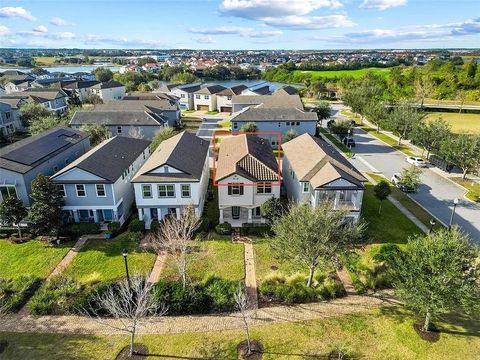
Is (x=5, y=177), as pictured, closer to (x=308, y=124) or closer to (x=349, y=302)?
(x=349, y=302)

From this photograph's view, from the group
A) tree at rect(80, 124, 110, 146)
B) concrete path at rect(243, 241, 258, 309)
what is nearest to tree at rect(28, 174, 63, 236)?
concrete path at rect(243, 241, 258, 309)

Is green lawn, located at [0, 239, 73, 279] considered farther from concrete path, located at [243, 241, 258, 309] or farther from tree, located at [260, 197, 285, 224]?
tree, located at [260, 197, 285, 224]

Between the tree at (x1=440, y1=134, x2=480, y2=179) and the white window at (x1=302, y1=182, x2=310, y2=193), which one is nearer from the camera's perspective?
the white window at (x1=302, y1=182, x2=310, y2=193)

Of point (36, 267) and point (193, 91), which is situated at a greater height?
point (193, 91)

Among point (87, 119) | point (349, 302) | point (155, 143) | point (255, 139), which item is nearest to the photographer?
point (349, 302)

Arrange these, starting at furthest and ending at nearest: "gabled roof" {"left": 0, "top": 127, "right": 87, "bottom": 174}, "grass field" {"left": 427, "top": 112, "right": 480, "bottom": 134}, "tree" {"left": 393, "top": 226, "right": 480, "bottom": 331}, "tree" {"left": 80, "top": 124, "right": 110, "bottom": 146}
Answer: "grass field" {"left": 427, "top": 112, "right": 480, "bottom": 134} → "tree" {"left": 80, "top": 124, "right": 110, "bottom": 146} → "gabled roof" {"left": 0, "top": 127, "right": 87, "bottom": 174} → "tree" {"left": 393, "top": 226, "right": 480, "bottom": 331}

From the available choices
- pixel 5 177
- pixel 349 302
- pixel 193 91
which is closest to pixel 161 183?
pixel 5 177

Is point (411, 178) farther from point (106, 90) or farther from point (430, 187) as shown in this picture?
point (106, 90)

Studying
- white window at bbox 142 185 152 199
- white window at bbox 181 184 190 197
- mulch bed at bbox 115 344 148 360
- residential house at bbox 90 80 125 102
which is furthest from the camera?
residential house at bbox 90 80 125 102
